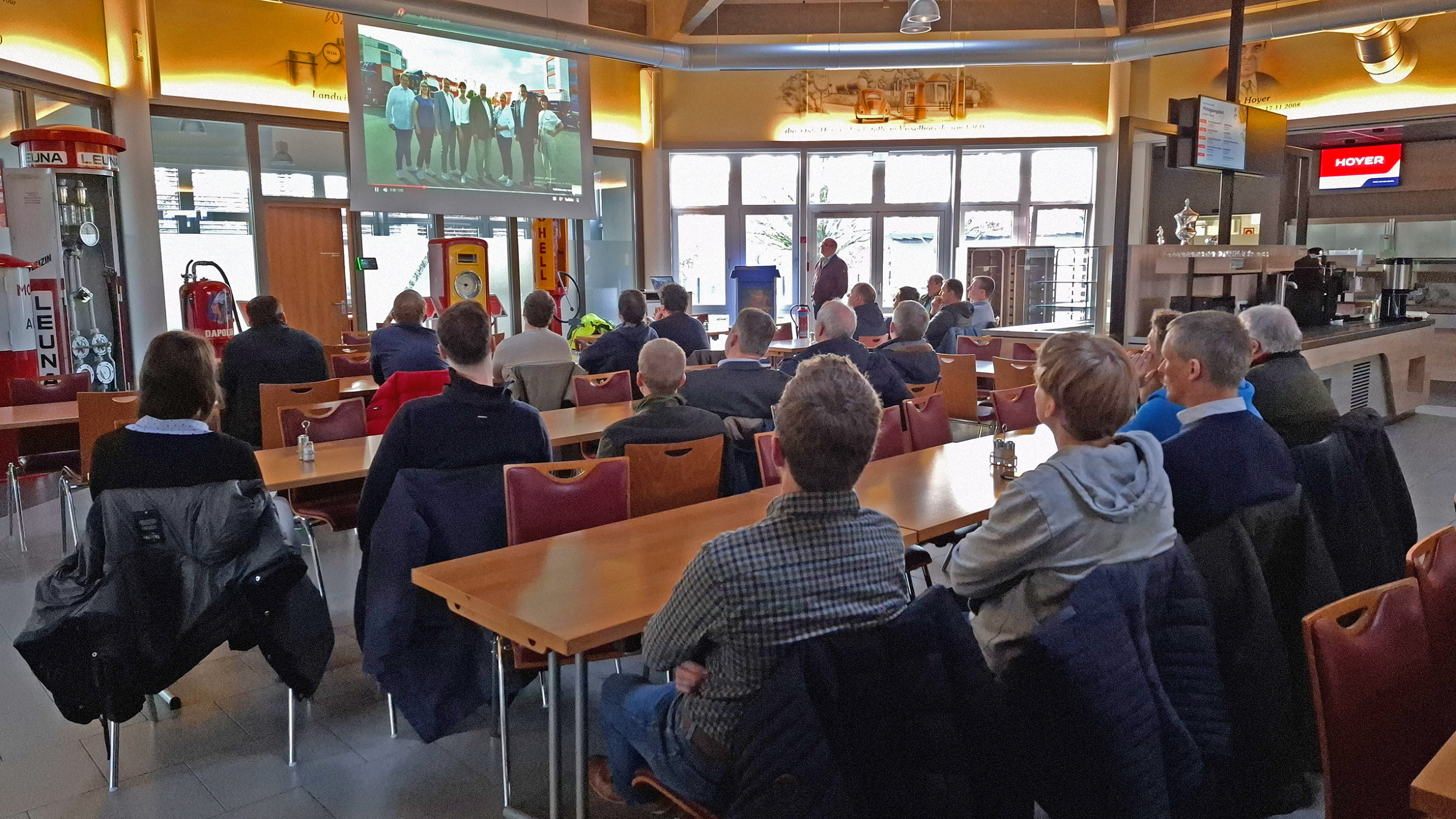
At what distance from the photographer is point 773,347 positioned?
8133mm

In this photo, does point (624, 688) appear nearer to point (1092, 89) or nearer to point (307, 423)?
point (307, 423)

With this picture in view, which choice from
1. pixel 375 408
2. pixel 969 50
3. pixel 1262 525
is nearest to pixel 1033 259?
pixel 969 50

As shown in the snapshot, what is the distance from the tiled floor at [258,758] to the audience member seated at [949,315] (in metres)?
5.38

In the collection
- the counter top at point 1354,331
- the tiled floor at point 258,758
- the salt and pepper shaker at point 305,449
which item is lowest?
the tiled floor at point 258,758

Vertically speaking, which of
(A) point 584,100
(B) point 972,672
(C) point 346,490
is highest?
(A) point 584,100

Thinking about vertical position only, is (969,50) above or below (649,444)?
above

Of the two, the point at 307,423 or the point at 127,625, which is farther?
the point at 307,423

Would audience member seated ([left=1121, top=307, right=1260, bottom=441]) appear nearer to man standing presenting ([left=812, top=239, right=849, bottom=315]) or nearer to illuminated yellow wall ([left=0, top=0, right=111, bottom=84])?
man standing presenting ([left=812, top=239, right=849, bottom=315])

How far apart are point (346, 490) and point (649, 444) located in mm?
1853

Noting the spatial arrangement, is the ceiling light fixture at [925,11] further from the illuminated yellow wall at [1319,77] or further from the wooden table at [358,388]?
the wooden table at [358,388]

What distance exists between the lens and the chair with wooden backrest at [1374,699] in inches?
66.8

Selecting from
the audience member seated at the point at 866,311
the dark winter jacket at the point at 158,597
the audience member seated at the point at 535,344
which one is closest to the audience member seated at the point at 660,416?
the dark winter jacket at the point at 158,597

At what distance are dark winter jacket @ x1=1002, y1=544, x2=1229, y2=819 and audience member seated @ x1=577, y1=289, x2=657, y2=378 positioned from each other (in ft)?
14.3

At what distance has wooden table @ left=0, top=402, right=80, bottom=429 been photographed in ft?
15.4
